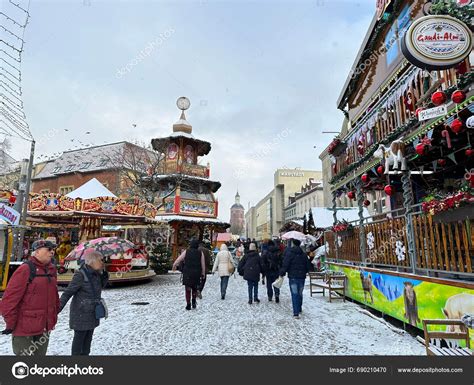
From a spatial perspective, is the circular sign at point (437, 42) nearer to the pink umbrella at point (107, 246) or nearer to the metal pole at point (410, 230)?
the metal pole at point (410, 230)

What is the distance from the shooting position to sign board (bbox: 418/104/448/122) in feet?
17.2

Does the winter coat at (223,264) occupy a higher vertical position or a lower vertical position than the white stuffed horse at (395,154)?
lower

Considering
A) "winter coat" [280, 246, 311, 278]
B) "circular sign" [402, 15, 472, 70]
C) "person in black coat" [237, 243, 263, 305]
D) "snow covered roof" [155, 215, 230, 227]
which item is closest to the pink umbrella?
"person in black coat" [237, 243, 263, 305]

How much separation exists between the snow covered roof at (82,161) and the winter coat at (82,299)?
3163 cm

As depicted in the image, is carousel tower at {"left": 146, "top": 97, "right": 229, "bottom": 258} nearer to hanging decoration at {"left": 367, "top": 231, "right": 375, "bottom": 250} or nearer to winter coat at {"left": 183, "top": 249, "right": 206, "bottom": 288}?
winter coat at {"left": 183, "top": 249, "right": 206, "bottom": 288}

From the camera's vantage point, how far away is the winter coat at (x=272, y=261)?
30.0ft

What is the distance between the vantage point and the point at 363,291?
8.16 meters

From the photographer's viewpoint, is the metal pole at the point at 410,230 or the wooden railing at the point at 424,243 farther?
the metal pole at the point at 410,230

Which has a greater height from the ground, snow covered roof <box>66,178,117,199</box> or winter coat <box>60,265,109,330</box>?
snow covered roof <box>66,178,117,199</box>

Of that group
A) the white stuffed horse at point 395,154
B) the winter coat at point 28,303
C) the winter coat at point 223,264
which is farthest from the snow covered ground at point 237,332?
the white stuffed horse at point 395,154

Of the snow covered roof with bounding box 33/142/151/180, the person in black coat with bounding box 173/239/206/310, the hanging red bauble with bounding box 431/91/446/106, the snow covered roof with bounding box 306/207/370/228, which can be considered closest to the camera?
the hanging red bauble with bounding box 431/91/446/106

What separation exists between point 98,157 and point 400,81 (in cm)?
3589
